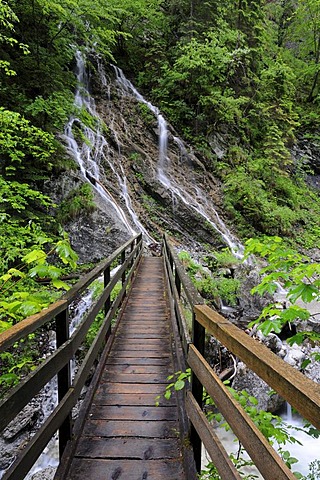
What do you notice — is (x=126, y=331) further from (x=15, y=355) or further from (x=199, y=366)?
(x=199, y=366)

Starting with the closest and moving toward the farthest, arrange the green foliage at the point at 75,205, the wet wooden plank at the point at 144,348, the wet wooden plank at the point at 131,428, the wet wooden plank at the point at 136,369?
the wet wooden plank at the point at 131,428 → the wet wooden plank at the point at 136,369 → the wet wooden plank at the point at 144,348 → the green foliage at the point at 75,205

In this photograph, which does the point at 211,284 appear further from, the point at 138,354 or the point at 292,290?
the point at 292,290

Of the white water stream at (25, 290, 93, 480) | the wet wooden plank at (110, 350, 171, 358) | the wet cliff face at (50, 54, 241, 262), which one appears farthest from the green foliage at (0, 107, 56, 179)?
the wet wooden plank at (110, 350, 171, 358)

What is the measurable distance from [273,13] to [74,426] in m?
38.2

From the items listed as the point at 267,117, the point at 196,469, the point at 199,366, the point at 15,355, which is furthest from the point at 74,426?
the point at 267,117

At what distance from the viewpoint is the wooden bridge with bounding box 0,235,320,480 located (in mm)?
1169

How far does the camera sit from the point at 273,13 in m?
30.4

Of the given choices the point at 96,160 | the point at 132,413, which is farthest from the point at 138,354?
the point at 96,160

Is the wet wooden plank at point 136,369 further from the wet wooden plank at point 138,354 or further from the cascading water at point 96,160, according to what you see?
the cascading water at point 96,160

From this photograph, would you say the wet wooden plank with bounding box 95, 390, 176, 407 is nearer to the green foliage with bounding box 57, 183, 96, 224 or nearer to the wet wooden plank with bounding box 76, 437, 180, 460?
the wet wooden plank with bounding box 76, 437, 180, 460

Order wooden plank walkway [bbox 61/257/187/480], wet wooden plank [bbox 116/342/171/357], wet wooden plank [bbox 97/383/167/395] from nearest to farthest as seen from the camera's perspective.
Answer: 1. wooden plank walkway [bbox 61/257/187/480]
2. wet wooden plank [bbox 97/383/167/395]
3. wet wooden plank [bbox 116/342/171/357]

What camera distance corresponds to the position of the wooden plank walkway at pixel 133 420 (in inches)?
90.2

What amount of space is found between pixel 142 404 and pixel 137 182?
12563mm

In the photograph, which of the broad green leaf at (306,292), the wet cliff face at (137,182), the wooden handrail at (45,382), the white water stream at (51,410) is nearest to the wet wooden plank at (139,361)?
the wooden handrail at (45,382)
